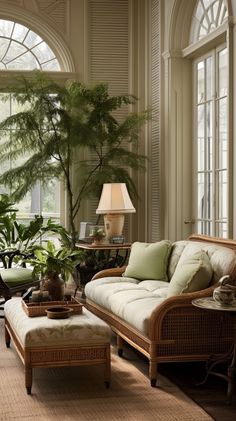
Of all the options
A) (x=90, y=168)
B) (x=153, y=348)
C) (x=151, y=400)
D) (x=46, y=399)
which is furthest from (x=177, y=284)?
(x=90, y=168)

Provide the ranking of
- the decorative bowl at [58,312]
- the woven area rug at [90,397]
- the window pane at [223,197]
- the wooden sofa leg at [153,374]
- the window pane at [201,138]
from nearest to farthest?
1. the woven area rug at [90,397]
2. the wooden sofa leg at [153,374]
3. the decorative bowl at [58,312]
4. the window pane at [223,197]
5. the window pane at [201,138]

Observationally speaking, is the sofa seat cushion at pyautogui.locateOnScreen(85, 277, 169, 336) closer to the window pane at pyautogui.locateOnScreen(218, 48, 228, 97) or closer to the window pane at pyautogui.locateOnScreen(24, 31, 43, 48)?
the window pane at pyautogui.locateOnScreen(218, 48, 228, 97)

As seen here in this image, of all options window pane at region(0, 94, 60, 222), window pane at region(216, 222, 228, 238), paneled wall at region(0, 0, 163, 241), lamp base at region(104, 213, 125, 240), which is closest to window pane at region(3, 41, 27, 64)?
paneled wall at region(0, 0, 163, 241)

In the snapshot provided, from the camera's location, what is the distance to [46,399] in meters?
3.66

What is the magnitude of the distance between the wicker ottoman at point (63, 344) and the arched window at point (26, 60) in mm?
3984

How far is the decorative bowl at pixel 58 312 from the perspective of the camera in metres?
4.01

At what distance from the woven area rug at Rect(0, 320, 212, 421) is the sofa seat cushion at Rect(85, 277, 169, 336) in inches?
13.6

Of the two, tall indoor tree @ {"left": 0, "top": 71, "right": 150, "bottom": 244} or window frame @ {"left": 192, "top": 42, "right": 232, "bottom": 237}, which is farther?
tall indoor tree @ {"left": 0, "top": 71, "right": 150, "bottom": 244}

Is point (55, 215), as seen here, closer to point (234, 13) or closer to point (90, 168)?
point (90, 168)

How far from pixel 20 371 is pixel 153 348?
0.91 metres

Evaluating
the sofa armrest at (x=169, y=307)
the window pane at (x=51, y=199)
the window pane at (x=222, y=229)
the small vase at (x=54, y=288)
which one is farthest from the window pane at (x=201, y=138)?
the sofa armrest at (x=169, y=307)

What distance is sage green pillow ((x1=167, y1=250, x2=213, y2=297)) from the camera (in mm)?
4188

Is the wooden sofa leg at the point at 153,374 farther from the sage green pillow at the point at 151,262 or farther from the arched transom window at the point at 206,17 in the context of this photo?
the arched transom window at the point at 206,17

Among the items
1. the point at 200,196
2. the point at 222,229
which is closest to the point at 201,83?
Answer: the point at 200,196
